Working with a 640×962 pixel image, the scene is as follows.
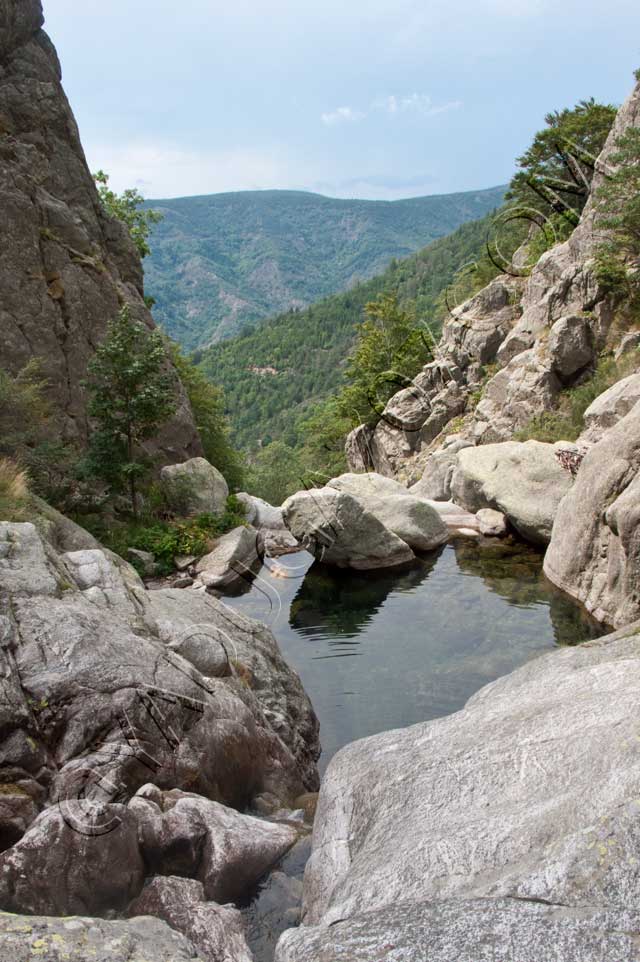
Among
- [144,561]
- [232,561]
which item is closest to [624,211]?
[232,561]

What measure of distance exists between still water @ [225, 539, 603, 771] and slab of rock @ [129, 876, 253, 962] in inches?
209

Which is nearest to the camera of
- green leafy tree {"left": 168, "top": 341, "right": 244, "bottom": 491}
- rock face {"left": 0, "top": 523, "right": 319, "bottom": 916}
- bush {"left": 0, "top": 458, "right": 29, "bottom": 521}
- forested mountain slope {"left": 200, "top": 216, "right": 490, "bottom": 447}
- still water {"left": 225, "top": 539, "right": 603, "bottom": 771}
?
rock face {"left": 0, "top": 523, "right": 319, "bottom": 916}

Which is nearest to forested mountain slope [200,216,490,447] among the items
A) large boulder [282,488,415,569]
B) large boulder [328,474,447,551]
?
large boulder [328,474,447,551]

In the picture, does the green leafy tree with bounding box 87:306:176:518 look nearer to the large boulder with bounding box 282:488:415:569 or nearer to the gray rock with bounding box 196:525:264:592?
the gray rock with bounding box 196:525:264:592

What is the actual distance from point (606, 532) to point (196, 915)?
11968 millimetres

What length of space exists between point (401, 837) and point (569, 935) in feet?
6.12

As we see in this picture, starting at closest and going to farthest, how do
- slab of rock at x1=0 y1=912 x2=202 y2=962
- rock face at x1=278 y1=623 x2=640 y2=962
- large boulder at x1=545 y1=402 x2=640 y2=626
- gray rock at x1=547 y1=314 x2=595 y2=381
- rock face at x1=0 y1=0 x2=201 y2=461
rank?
rock face at x1=278 y1=623 x2=640 y2=962, slab of rock at x1=0 y1=912 x2=202 y2=962, large boulder at x1=545 y1=402 x2=640 y2=626, rock face at x1=0 y1=0 x2=201 y2=461, gray rock at x1=547 y1=314 x2=595 y2=381

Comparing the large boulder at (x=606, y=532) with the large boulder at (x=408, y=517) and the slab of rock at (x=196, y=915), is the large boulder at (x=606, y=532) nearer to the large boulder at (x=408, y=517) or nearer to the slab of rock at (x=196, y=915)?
the large boulder at (x=408, y=517)

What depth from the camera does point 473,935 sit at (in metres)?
3.69

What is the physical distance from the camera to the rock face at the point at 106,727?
568 centimetres

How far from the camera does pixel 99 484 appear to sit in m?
22.8

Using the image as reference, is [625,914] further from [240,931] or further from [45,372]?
[45,372]

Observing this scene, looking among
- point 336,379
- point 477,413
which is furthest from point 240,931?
point 336,379

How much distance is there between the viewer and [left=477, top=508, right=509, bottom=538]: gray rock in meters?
22.0
